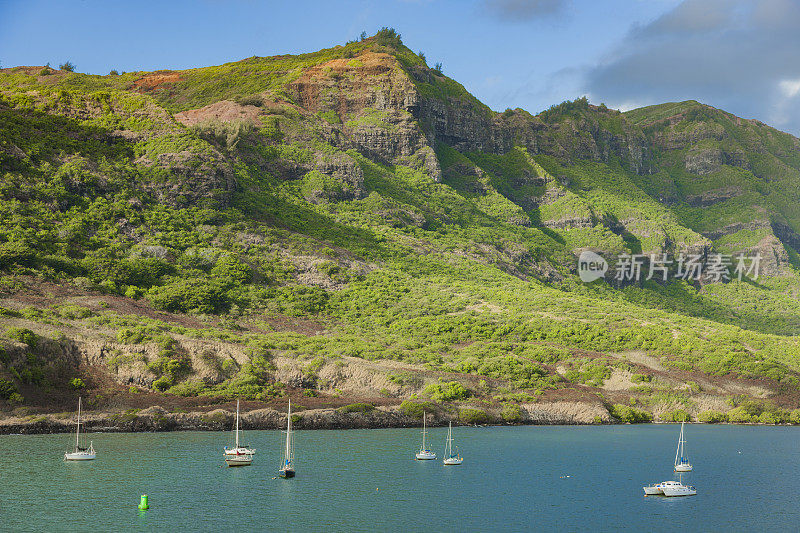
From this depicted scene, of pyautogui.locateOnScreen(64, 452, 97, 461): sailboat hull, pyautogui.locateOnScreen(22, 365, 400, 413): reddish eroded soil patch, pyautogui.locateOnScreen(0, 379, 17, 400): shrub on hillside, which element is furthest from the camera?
pyautogui.locateOnScreen(22, 365, 400, 413): reddish eroded soil patch

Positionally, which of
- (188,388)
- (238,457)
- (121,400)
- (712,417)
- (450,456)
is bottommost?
(450,456)

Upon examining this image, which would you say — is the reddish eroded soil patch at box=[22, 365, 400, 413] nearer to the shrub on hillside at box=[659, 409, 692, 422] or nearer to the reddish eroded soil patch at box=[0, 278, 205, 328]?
the reddish eroded soil patch at box=[0, 278, 205, 328]

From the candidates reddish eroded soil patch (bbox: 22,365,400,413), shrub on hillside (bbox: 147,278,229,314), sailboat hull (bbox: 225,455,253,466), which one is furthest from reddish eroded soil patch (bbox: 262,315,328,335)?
sailboat hull (bbox: 225,455,253,466)

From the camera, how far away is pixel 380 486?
6850cm

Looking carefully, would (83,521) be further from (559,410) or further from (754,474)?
(559,410)

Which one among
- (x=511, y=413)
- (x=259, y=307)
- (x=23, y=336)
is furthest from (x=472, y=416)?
(x=23, y=336)

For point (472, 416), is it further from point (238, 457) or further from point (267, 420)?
point (238, 457)

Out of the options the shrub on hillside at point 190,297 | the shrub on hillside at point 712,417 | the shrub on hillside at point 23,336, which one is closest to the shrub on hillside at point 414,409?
the shrub on hillside at point 190,297

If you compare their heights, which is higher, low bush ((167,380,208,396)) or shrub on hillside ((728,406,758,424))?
low bush ((167,380,208,396))

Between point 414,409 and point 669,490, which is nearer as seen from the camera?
point 669,490

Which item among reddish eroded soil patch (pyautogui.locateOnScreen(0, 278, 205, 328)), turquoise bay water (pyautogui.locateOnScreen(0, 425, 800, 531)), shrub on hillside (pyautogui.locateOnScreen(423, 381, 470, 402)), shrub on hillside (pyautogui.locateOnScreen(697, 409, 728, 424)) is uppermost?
reddish eroded soil patch (pyautogui.locateOnScreen(0, 278, 205, 328))

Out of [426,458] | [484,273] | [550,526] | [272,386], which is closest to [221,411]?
[272,386]

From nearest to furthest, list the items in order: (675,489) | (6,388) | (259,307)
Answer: (675,489) < (6,388) < (259,307)

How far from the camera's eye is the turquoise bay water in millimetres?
56438
